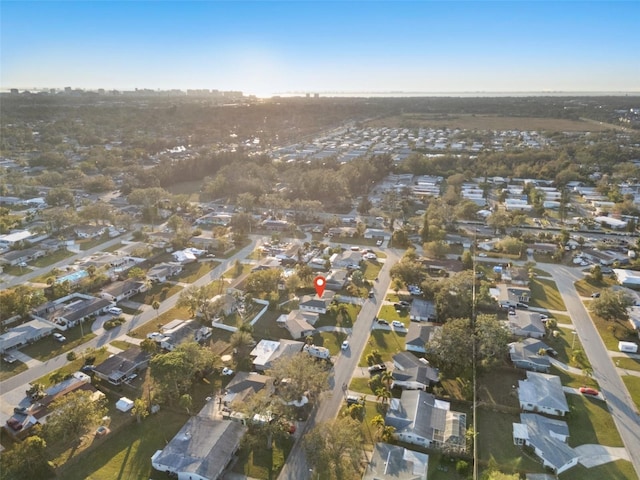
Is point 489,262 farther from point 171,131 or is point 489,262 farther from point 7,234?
point 171,131

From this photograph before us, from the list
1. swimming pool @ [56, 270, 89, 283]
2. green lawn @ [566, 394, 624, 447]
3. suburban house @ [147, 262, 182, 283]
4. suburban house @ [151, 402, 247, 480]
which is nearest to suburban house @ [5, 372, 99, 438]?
suburban house @ [151, 402, 247, 480]

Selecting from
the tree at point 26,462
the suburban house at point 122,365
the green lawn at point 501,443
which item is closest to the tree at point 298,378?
the green lawn at point 501,443

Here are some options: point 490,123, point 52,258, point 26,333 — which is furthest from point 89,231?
point 490,123

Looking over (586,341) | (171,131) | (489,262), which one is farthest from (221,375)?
(171,131)

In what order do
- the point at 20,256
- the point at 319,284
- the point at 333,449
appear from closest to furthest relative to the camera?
1. the point at 333,449
2. the point at 319,284
3. the point at 20,256

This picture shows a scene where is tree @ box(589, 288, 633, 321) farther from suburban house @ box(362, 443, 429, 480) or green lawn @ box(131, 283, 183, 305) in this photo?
green lawn @ box(131, 283, 183, 305)

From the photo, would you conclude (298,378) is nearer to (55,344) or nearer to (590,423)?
(590,423)
